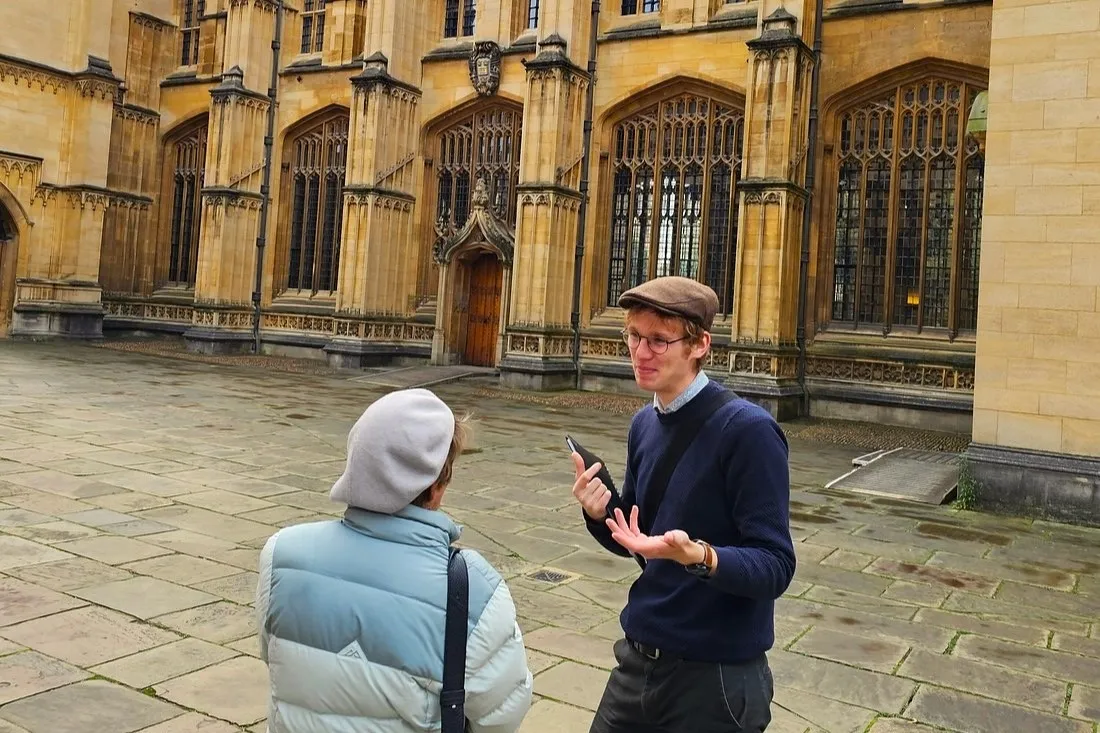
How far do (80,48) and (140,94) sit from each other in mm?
2275

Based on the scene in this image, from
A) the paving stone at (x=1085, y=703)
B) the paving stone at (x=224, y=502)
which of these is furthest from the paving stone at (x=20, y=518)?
the paving stone at (x=1085, y=703)

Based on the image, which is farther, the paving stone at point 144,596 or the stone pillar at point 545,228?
the stone pillar at point 545,228

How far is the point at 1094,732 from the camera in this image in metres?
3.79

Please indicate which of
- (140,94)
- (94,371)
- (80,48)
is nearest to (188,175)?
(140,94)

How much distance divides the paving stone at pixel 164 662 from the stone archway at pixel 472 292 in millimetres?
16616

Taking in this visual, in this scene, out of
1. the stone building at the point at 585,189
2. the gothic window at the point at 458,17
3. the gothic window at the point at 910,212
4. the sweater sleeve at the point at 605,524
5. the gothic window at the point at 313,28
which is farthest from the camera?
the gothic window at the point at 313,28

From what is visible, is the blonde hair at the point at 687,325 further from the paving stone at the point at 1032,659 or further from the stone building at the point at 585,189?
the stone building at the point at 585,189

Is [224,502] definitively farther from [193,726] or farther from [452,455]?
[452,455]

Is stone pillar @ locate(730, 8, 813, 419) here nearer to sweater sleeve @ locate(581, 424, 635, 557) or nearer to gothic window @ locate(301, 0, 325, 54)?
sweater sleeve @ locate(581, 424, 635, 557)

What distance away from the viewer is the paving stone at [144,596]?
4.75m

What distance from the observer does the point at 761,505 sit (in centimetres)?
217

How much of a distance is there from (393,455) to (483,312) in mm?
20065

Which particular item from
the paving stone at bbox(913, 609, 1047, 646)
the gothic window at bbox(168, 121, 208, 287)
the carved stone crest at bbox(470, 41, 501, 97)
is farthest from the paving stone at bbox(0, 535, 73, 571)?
the gothic window at bbox(168, 121, 208, 287)

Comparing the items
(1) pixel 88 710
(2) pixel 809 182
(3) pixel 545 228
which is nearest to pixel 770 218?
(2) pixel 809 182
